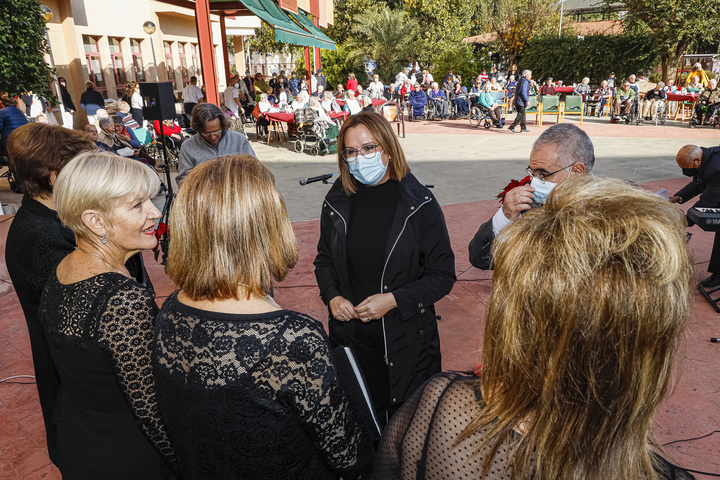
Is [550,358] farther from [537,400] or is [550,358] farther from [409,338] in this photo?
[409,338]

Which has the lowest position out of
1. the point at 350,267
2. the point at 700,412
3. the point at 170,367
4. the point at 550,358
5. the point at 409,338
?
Result: the point at 700,412

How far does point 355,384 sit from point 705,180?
4277mm

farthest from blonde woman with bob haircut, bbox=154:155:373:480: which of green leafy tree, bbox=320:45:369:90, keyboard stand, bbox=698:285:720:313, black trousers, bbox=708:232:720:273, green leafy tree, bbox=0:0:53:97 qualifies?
green leafy tree, bbox=320:45:369:90

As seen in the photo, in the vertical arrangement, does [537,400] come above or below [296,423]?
above

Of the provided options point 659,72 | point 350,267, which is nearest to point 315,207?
point 350,267

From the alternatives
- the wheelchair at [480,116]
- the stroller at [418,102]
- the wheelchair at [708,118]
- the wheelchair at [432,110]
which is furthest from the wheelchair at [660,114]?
the stroller at [418,102]

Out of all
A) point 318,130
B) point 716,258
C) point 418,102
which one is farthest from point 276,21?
point 716,258

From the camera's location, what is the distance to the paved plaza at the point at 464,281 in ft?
9.24

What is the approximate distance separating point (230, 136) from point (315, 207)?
3.14 m

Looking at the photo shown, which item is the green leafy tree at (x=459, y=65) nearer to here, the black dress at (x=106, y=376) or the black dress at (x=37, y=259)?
the black dress at (x=37, y=259)

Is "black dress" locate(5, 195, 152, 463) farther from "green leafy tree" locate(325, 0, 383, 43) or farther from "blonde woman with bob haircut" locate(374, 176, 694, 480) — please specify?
"green leafy tree" locate(325, 0, 383, 43)

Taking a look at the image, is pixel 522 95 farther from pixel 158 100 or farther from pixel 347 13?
pixel 347 13

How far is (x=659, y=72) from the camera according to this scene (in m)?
25.5

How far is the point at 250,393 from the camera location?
3.85 ft
